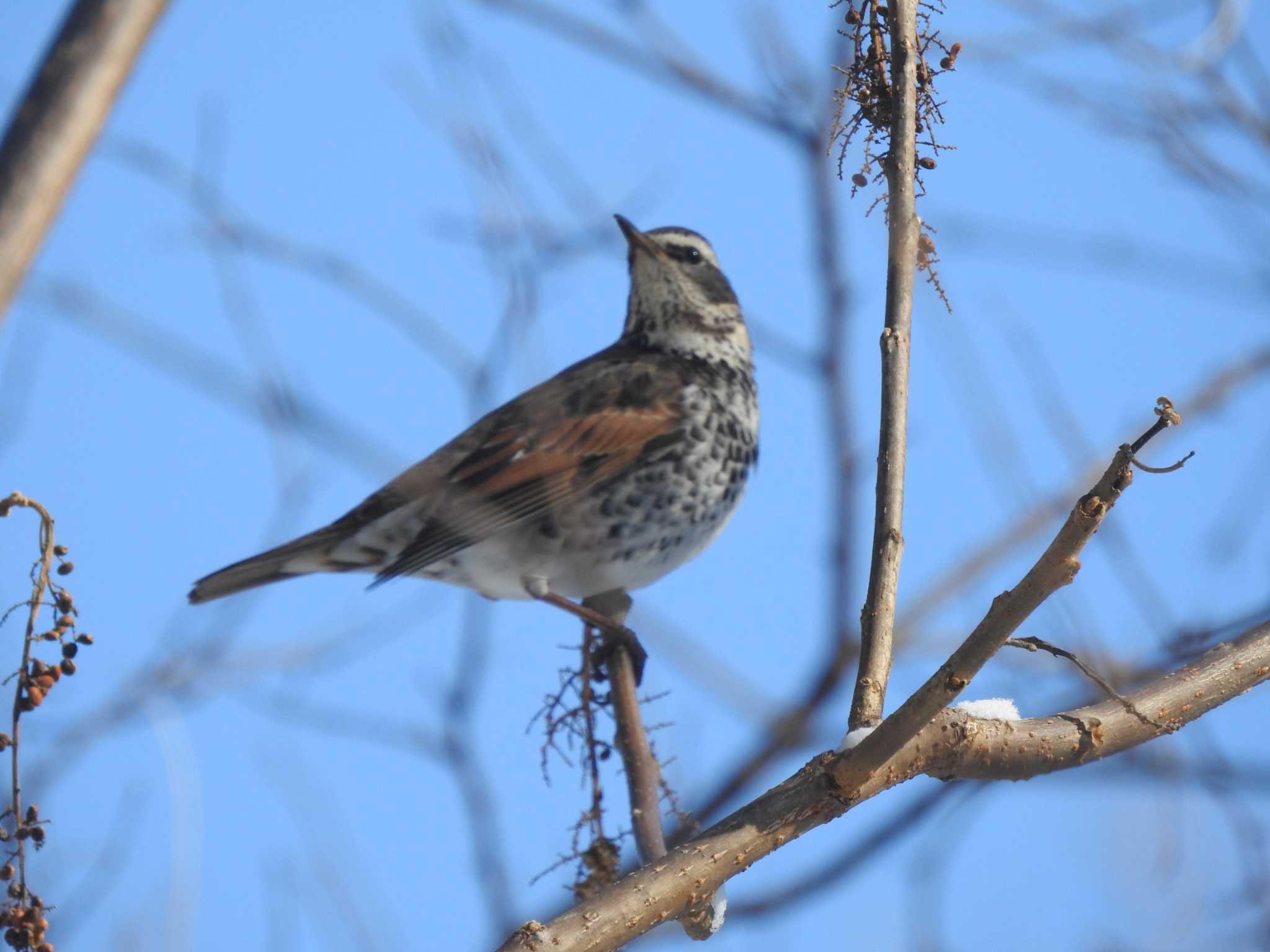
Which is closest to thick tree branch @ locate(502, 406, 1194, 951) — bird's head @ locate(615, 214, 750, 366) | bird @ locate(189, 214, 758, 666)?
bird @ locate(189, 214, 758, 666)

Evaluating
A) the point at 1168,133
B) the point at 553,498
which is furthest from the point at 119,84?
the point at 1168,133

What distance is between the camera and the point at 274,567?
558 cm

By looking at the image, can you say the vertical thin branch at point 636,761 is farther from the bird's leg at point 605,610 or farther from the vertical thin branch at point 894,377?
the vertical thin branch at point 894,377

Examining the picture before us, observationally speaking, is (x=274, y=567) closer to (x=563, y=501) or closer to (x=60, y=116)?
(x=563, y=501)

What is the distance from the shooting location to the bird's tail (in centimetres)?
545

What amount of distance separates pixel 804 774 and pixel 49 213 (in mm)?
1441

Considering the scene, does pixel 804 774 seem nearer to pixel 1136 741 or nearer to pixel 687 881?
pixel 687 881

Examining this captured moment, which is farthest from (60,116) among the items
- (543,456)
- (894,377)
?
(543,456)

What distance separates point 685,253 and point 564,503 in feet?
5.61

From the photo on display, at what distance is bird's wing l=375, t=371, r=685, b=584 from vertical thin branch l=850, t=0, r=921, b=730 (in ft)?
9.63

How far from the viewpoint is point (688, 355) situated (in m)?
6.68

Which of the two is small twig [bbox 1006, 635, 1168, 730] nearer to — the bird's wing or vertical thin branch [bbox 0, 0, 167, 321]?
vertical thin branch [bbox 0, 0, 167, 321]

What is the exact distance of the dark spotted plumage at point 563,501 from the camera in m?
5.59

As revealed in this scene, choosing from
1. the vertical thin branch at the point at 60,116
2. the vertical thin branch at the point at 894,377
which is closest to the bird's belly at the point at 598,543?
the vertical thin branch at the point at 894,377
